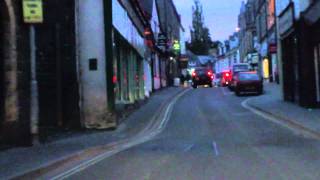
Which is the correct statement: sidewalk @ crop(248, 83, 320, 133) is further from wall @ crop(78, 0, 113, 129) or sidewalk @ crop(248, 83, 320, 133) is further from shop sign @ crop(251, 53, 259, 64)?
shop sign @ crop(251, 53, 259, 64)

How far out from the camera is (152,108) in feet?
109

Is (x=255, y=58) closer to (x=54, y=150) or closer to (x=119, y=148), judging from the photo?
(x=119, y=148)

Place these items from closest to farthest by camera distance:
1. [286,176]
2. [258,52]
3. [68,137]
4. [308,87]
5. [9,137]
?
1. [286,176]
2. [9,137]
3. [68,137]
4. [308,87]
5. [258,52]

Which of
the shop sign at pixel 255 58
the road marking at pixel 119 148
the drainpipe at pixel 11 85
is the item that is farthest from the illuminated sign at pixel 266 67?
the drainpipe at pixel 11 85

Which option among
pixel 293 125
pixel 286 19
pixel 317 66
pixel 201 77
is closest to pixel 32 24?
pixel 293 125

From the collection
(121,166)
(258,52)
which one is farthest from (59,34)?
(258,52)

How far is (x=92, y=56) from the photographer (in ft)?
75.4

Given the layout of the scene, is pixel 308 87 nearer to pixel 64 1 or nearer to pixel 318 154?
pixel 64 1

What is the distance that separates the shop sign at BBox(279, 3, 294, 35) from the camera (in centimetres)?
3200

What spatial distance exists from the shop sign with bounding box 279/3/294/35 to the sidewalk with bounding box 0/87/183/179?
1020 centimetres

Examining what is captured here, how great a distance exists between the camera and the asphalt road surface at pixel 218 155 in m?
12.2

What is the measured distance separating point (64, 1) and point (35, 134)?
21.0 feet

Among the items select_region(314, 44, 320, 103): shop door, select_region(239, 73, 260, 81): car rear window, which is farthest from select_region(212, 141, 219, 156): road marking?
select_region(239, 73, 260, 81): car rear window

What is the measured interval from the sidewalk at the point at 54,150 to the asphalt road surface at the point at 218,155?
106 cm
